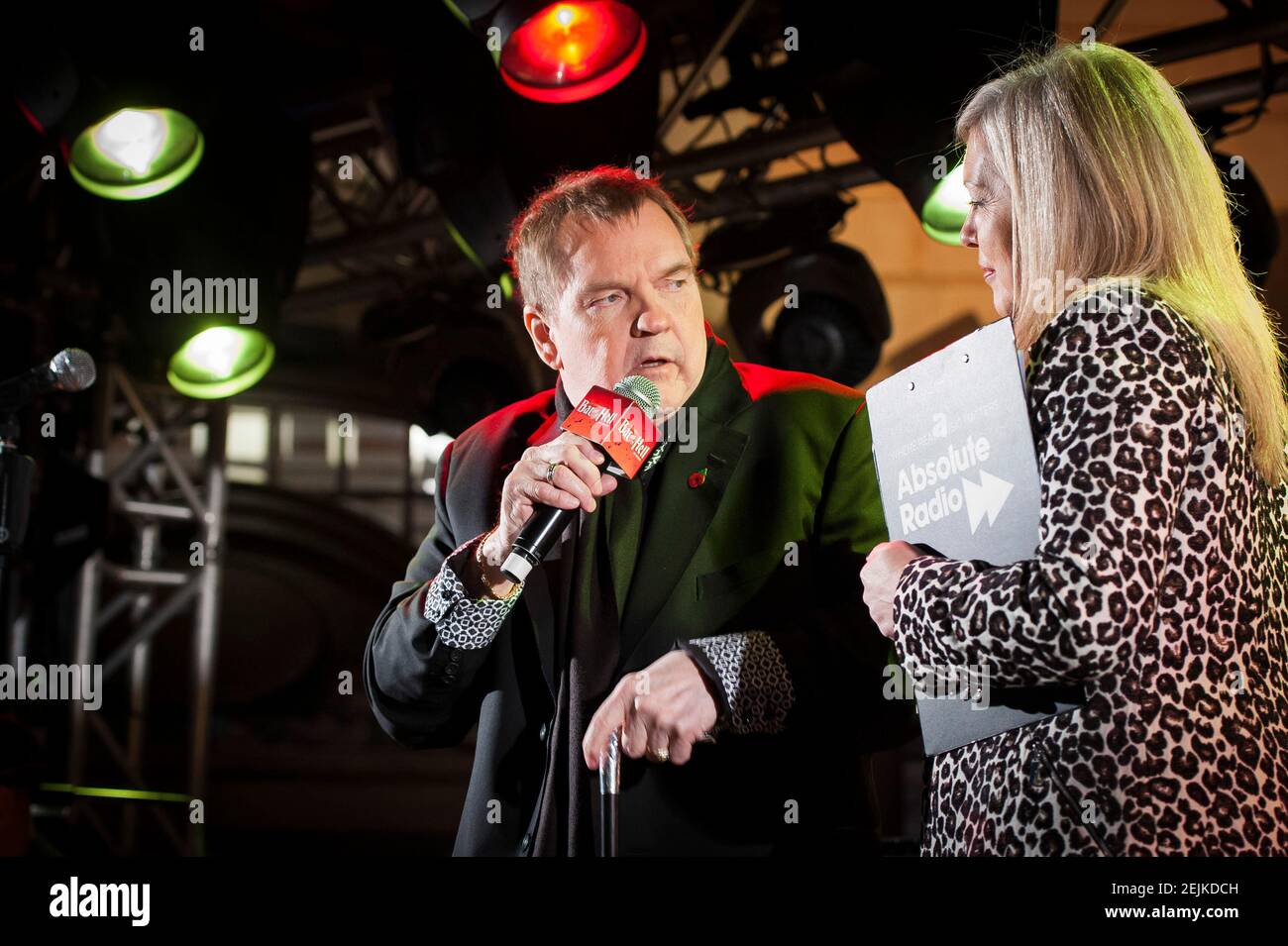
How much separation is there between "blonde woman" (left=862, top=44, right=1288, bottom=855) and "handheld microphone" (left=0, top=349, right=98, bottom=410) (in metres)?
1.39

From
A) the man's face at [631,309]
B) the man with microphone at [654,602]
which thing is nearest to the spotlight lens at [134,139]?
the man with microphone at [654,602]

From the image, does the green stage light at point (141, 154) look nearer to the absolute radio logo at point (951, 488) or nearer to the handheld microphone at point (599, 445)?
the handheld microphone at point (599, 445)

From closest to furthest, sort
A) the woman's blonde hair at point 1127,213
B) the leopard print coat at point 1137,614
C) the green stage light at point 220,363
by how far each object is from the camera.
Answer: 1. the leopard print coat at point 1137,614
2. the woman's blonde hair at point 1127,213
3. the green stage light at point 220,363

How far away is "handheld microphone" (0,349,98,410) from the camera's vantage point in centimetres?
205

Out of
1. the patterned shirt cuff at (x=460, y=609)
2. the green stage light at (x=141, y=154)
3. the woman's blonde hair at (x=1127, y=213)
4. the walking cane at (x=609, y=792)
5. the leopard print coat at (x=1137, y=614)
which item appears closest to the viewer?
the leopard print coat at (x=1137, y=614)

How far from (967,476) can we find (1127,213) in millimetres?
387

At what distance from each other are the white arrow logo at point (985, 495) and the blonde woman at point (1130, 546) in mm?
84

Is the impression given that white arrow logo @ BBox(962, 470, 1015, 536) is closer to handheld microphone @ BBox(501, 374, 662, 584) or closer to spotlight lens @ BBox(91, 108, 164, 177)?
handheld microphone @ BBox(501, 374, 662, 584)

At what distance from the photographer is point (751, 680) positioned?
183 centimetres

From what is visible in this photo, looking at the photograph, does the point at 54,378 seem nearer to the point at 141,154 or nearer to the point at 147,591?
the point at 141,154

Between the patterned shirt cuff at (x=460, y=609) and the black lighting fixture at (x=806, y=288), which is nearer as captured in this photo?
the patterned shirt cuff at (x=460, y=609)

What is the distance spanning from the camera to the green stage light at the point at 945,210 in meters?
3.34
